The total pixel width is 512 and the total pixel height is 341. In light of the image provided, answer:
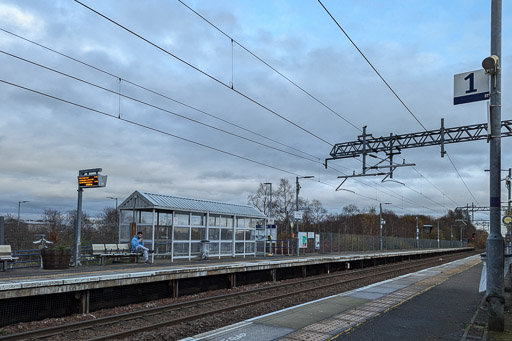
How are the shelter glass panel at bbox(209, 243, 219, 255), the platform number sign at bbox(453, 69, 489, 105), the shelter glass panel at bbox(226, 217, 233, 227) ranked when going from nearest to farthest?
the platform number sign at bbox(453, 69, 489, 105) < the shelter glass panel at bbox(209, 243, 219, 255) < the shelter glass panel at bbox(226, 217, 233, 227)

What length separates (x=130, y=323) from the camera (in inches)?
366

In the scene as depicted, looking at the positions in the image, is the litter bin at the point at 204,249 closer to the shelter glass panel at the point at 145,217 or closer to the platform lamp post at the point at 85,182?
the shelter glass panel at the point at 145,217

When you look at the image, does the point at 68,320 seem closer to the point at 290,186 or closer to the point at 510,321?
the point at 510,321

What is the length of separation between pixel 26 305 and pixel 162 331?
3338 mm

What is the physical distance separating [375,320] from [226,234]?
17.1m

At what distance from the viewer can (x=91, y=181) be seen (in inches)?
717

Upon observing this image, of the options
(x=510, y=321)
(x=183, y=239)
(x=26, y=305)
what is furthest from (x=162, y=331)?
(x=183, y=239)

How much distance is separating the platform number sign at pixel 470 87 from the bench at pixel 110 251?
580 inches

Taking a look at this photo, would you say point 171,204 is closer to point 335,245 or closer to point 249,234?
point 249,234

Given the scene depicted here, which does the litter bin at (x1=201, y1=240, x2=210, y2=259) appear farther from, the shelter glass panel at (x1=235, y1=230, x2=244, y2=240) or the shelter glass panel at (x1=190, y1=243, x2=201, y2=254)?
the shelter glass panel at (x1=235, y1=230, x2=244, y2=240)

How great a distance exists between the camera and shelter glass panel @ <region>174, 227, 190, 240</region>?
21.6m

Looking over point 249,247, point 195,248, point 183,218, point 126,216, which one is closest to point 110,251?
point 126,216

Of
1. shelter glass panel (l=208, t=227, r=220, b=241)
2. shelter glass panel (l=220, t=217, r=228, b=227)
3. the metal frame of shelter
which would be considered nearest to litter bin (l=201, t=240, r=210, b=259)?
the metal frame of shelter

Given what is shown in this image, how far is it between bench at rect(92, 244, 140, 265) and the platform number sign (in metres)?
14.7
